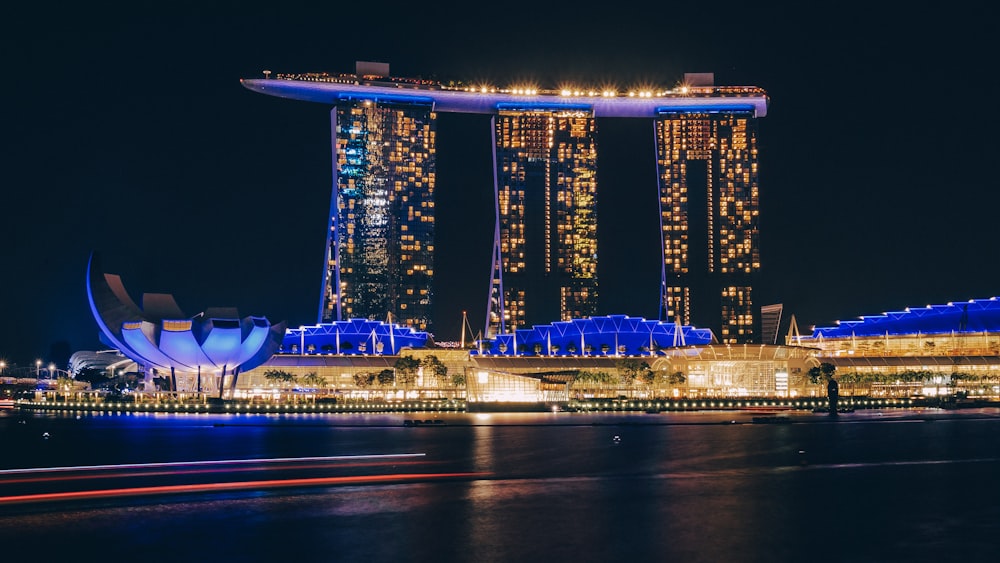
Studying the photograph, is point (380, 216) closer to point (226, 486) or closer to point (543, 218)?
point (543, 218)

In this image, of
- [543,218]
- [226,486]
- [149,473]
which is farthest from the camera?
[543,218]

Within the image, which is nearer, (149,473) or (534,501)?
(534,501)

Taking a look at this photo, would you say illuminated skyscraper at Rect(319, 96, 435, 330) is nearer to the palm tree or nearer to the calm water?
the palm tree

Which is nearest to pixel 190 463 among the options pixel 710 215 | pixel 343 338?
pixel 343 338

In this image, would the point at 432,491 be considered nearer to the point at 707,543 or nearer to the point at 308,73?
the point at 707,543

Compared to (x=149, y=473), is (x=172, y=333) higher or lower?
higher

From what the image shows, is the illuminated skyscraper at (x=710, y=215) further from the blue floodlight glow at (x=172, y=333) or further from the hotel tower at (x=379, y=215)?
the blue floodlight glow at (x=172, y=333)

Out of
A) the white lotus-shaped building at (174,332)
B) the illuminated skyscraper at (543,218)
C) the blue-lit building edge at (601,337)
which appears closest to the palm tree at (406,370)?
the white lotus-shaped building at (174,332)

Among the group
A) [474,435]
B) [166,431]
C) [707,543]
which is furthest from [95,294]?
[707,543]
